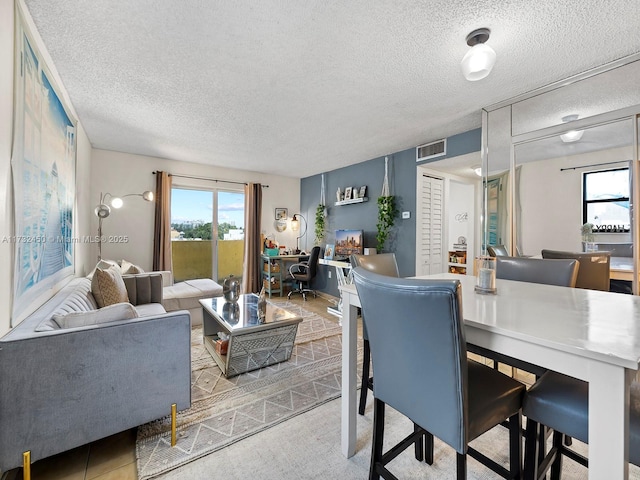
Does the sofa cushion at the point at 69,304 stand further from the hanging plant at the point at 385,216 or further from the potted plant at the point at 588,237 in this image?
the potted plant at the point at 588,237

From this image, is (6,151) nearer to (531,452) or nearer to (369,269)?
(369,269)

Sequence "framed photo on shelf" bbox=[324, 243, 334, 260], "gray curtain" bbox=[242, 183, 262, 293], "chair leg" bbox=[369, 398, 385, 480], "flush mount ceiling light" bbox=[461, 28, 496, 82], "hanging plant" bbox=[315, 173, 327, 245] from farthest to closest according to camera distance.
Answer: "hanging plant" bbox=[315, 173, 327, 245] → "gray curtain" bbox=[242, 183, 262, 293] → "framed photo on shelf" bbox=[324, 243, 334, 260] → "flush mount ceiling light" bbox=[461, 28, 496, 82] → "chair leg" bbox=[369, 398, 385, 480]

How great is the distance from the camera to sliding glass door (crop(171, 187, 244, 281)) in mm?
4961

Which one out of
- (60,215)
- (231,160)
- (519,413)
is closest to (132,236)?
(231,160)

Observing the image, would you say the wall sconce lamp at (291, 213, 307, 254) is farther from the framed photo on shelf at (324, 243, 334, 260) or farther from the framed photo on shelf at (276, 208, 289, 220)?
the framed photo on shelf at (324, 243, 334, 260)

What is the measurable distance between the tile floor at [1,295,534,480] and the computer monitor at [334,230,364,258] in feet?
11.7

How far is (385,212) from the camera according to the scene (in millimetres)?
4199

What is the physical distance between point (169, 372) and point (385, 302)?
1319 mm

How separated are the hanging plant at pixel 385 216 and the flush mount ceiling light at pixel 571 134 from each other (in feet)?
6.78

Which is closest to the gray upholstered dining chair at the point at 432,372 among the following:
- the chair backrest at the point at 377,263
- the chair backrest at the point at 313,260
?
the chair backrest at the point at 377,263

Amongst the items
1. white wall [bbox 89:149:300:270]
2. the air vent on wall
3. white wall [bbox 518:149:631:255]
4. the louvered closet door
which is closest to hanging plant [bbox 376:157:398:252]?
the louvered closet door

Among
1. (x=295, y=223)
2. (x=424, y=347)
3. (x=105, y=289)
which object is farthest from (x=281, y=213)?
(x=424, y=347)

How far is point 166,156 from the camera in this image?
4.55 m

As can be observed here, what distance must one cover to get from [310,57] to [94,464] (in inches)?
107
